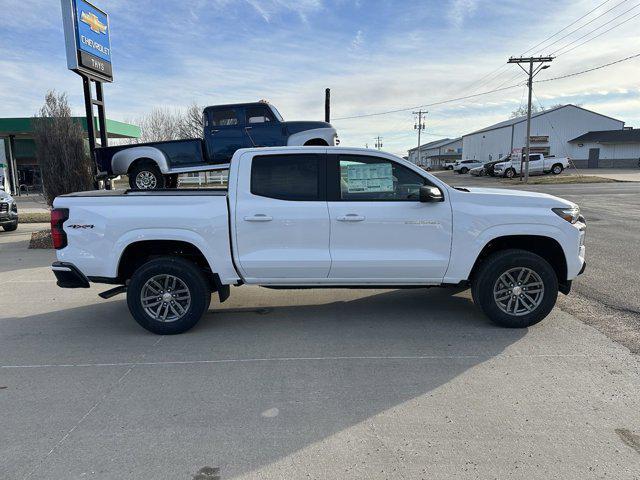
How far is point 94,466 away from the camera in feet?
9.16

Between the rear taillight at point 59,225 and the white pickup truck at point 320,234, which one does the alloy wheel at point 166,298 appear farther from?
the rear taillight at point 59,225

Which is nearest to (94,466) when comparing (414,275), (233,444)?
(233,444)

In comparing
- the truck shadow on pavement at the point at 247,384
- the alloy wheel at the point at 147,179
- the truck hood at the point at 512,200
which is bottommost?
the truck shadow on pavement at the point at 247,384

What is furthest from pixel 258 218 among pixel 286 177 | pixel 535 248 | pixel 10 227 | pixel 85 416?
pixel 10 227

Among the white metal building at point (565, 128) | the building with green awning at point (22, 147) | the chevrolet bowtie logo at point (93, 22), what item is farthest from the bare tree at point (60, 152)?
the white metal building at point (565, 128)

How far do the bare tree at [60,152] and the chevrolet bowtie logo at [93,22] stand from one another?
2.13 metres

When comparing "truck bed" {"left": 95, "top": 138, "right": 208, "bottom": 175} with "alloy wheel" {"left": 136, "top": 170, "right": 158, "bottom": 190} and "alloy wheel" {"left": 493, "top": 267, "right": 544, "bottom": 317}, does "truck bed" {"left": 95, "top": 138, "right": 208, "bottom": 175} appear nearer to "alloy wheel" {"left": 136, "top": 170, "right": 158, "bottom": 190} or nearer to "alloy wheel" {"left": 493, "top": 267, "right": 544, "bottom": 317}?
"alloy wheel" {"left": 136, "top": 170, "right": 158, "bottom": 190}

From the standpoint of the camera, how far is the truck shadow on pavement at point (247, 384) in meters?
2.90

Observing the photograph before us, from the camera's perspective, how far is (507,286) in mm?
4855

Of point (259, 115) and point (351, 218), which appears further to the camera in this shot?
point (259, 115)

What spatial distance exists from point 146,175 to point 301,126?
3.71 metres

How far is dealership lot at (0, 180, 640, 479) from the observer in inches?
111

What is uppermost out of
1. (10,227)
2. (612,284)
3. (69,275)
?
(69,275)

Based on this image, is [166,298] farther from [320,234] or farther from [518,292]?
[518,292]
